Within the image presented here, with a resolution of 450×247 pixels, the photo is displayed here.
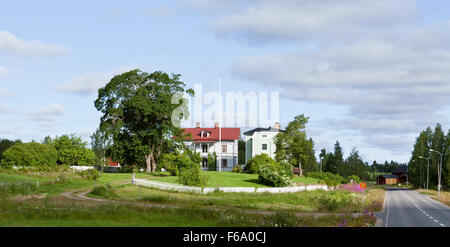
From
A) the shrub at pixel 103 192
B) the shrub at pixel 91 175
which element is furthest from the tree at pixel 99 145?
the shrub at pixel 103 192

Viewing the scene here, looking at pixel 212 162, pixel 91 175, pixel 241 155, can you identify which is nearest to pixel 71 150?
pixel 91 175

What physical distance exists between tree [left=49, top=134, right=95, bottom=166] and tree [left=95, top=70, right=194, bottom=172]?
4.08m

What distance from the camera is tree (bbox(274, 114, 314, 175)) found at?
8931 centimetres

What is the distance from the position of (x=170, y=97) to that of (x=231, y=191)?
24.7 m

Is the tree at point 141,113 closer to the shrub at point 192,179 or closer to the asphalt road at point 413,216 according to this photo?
the shrub at point 192,179

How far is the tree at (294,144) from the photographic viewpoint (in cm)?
8931

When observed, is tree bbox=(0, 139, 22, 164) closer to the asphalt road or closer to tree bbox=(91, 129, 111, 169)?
tree bbox=(91, 129, 111, 169)

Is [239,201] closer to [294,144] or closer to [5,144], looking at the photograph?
[294,144]

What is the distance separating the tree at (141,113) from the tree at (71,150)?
4.08 metres
